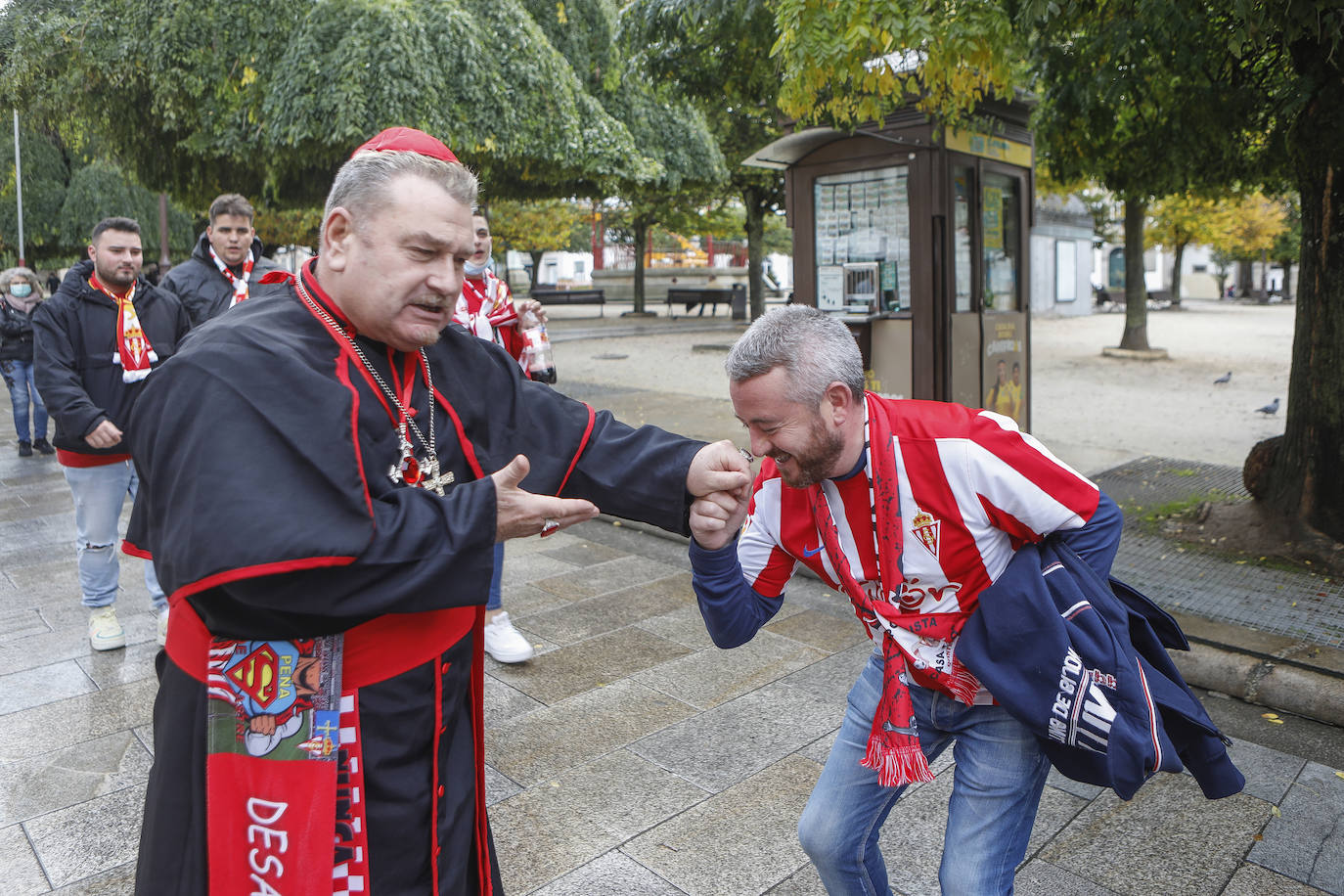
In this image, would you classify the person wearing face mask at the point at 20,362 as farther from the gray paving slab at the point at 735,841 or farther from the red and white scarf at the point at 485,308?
the gray paving slab at the point at 735,841

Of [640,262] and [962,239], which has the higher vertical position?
[640,262]

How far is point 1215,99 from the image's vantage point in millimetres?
6699

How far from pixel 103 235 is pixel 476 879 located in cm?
433

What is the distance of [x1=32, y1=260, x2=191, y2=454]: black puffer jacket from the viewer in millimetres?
4844

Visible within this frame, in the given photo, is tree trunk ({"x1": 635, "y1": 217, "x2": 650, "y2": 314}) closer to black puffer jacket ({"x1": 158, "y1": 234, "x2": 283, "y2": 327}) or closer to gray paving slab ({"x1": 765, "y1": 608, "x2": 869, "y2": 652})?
black puffer jacket ({"x1": 158, "y1": 234, "x2": 283, "y2": 327})

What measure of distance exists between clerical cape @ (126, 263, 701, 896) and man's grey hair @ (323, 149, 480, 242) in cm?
20

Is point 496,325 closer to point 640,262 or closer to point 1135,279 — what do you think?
point 1135,279

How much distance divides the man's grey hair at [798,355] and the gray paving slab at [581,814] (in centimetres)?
182

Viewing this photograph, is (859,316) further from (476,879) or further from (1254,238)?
(1254,238)

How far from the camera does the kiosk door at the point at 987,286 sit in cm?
862

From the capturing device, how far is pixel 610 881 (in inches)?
123

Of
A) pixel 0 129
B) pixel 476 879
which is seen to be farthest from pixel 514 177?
pixel 0 129


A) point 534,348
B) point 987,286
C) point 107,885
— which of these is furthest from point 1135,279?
point 107,885

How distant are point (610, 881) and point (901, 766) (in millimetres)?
1306
